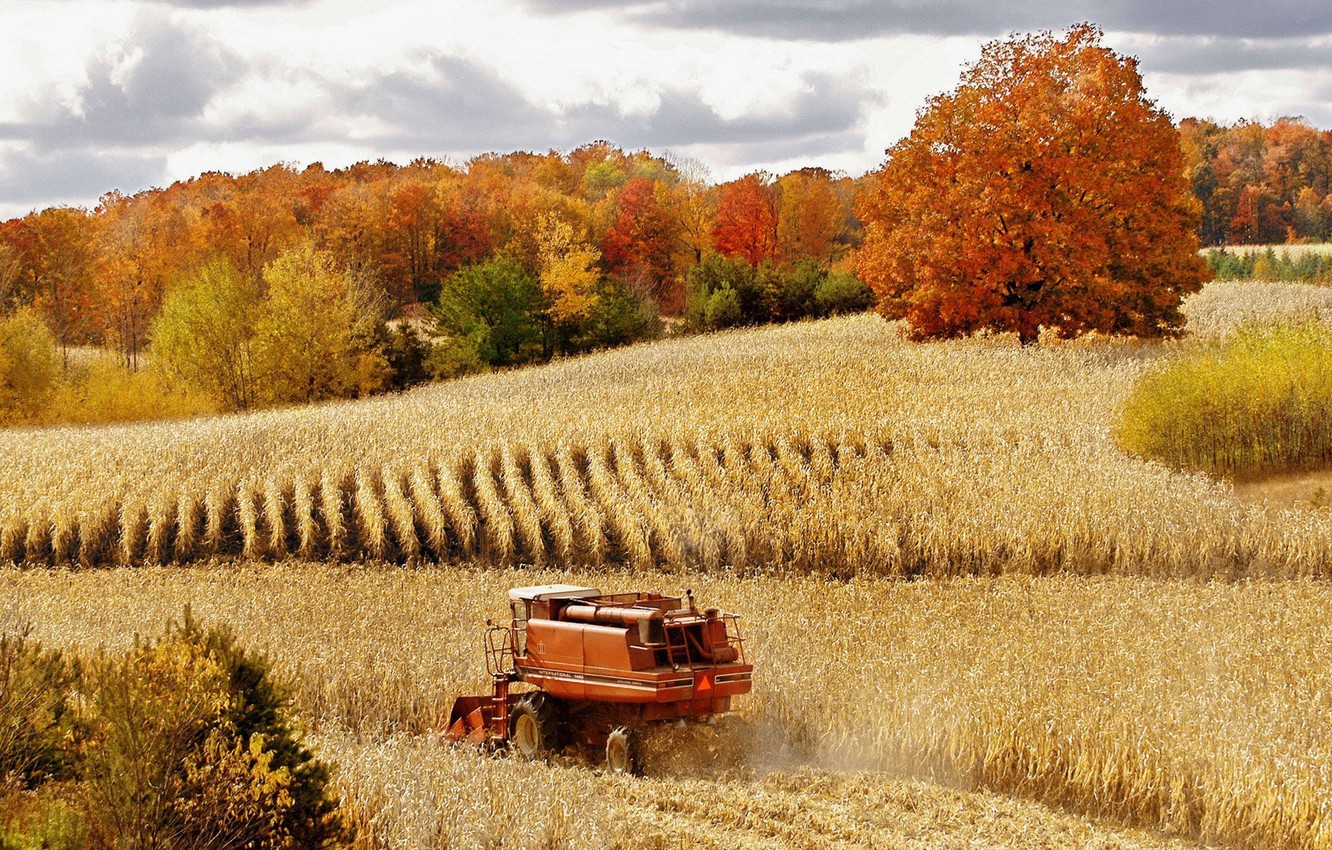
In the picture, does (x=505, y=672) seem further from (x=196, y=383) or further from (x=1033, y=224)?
(x=196, y=383)

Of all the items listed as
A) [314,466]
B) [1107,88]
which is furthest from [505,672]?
[1107,88]

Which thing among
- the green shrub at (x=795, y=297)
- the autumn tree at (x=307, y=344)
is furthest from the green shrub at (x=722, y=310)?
the autumn tree at (x=307, y=344)

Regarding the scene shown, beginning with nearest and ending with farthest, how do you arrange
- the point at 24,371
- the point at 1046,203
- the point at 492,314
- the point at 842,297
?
the point at 1046,203, the point at 24,371, the point at 492,314, the point at 842,297

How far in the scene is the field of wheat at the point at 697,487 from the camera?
1984 centimetres

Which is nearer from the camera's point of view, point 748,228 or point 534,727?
point 534,727

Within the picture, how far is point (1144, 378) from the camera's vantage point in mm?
27000

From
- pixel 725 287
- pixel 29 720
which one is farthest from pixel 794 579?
pixel 725 287

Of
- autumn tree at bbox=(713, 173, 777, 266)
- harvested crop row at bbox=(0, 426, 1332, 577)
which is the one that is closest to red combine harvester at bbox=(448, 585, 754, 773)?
harvested crop row at bbox=(0, 426, 1332, 577)

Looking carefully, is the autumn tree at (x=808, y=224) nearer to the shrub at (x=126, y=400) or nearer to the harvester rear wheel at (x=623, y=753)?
the shrub at (x=126, y=400)

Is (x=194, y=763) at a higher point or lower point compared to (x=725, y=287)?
lower

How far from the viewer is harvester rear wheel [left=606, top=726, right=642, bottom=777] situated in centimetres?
1134

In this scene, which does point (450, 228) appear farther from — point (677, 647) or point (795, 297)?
point (677, 647)

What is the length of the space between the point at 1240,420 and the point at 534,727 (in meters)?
16.6

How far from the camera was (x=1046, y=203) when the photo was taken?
32656 mm
